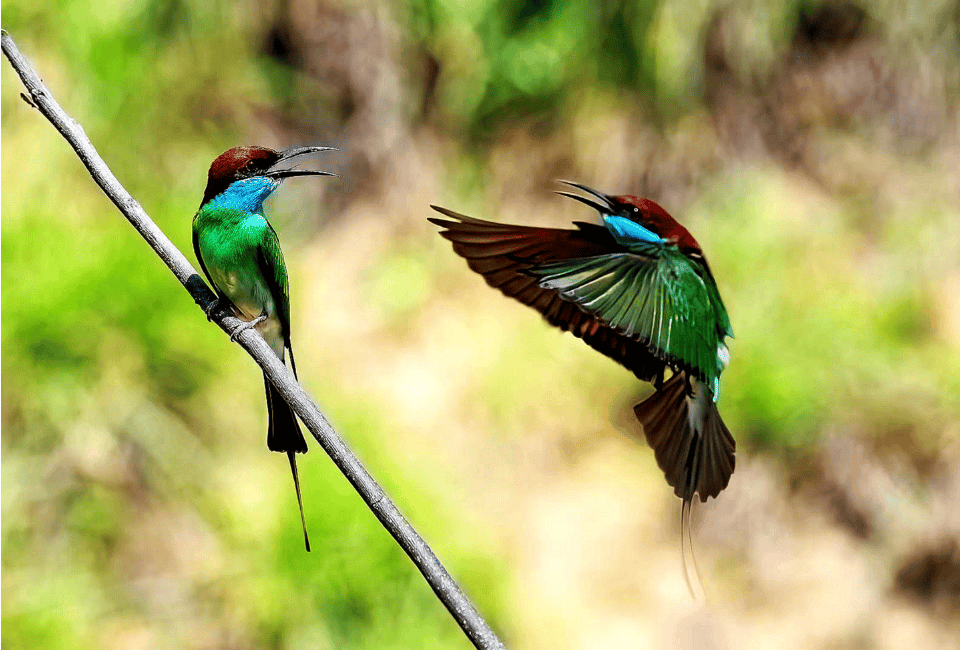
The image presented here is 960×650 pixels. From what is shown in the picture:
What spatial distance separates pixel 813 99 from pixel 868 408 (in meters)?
1.03

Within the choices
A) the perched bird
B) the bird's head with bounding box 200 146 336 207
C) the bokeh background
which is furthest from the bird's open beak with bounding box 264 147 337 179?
the bokeh background

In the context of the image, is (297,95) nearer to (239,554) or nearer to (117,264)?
(117,264)

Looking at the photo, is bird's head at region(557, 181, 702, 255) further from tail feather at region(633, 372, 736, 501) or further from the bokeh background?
the bokeh background

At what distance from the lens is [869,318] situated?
8.58 feet

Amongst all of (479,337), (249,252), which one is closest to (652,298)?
(249,252)

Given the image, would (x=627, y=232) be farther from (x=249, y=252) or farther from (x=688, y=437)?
(x=249, y=252)

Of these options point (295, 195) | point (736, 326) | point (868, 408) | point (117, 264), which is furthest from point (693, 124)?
point (117, 264)

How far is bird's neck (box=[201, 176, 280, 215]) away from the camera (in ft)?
2.31

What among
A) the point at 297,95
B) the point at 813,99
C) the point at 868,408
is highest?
the point at 813,99

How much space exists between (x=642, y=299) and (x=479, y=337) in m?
2.40

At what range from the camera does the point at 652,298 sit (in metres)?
0.51

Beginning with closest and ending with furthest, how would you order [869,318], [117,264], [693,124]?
1. [117,264]
2. [869,318]
3. [693,124]

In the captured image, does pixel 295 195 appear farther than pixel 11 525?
Yes

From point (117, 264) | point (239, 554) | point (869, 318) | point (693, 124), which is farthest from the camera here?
point (693, 124)
